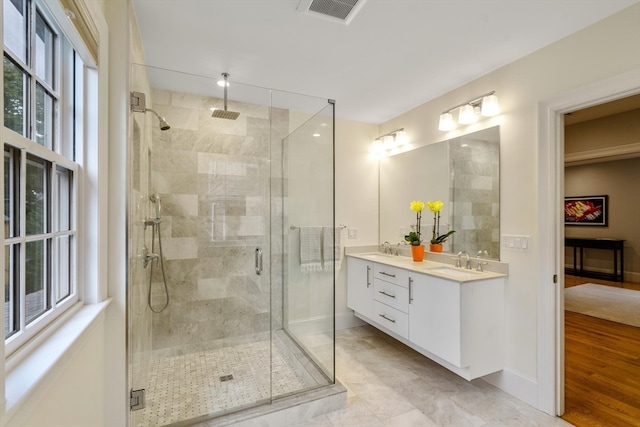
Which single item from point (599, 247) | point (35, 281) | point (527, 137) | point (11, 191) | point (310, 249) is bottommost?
point (599, 247)

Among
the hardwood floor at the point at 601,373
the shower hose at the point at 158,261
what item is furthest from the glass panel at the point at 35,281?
the hardwood floor at the point at 601,373

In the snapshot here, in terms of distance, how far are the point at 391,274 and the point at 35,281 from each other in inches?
94.9

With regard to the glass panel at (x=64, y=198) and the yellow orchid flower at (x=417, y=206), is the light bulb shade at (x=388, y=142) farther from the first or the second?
the glass panel at (x=64, y=198)

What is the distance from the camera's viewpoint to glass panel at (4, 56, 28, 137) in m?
0.88

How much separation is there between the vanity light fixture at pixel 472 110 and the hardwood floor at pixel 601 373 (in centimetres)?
213

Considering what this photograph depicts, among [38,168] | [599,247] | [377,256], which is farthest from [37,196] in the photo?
[599,247]

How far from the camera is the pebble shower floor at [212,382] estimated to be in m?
1.97

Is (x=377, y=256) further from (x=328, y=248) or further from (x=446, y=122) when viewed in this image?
(x=446, y=122)

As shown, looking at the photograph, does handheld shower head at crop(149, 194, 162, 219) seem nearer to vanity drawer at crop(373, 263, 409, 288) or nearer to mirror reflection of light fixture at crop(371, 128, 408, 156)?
vanity drawer at crop(373, 263, 409, 288)

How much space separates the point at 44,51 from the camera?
3.64 ft

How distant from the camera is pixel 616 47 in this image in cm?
175

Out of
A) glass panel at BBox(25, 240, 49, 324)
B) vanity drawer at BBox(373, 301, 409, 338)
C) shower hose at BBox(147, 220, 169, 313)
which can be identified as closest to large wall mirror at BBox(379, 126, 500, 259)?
vanity drawer at BBox(373, 301, 409, 338)

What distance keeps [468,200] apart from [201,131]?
2.41 m

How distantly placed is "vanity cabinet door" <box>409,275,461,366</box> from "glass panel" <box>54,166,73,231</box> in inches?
87.3
